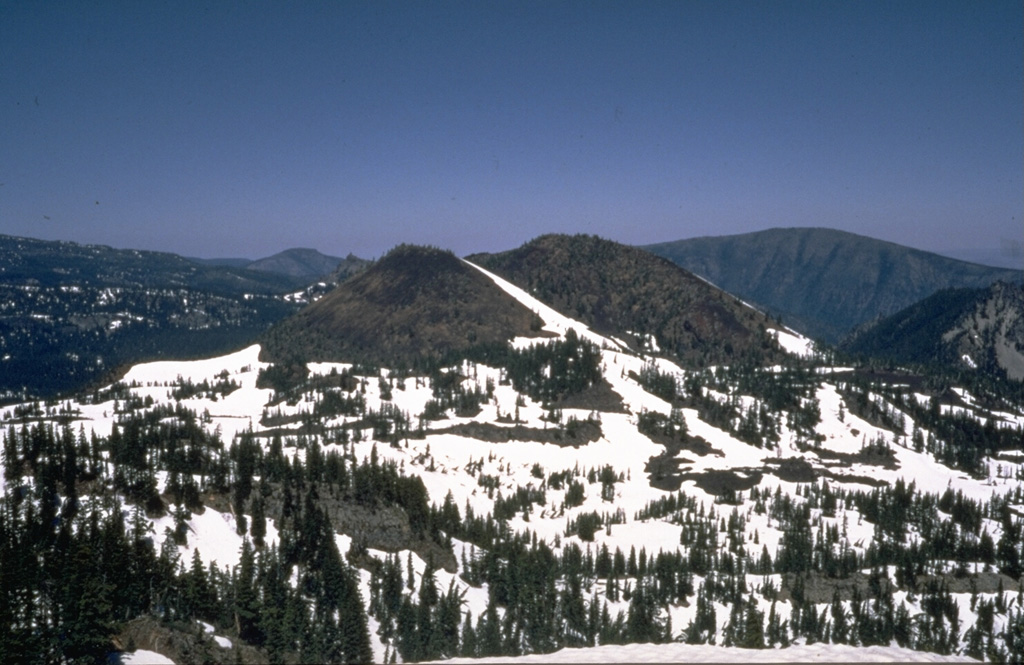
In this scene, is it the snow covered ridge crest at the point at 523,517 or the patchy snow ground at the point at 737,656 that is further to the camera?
the snow covered ridge crest at the point at 523,517

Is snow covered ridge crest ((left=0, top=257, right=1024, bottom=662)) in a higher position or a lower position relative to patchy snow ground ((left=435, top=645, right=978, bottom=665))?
lower

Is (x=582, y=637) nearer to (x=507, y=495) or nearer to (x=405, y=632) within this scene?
(x=405, y=632)

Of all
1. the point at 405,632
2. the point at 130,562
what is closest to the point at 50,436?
the point at 130,562

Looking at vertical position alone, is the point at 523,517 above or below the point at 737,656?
below

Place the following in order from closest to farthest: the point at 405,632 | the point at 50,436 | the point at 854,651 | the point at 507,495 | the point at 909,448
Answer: the point at 854,651 < the point at 405,632 < the point at 50,436 < the point at 507,495 < the point at 909,448

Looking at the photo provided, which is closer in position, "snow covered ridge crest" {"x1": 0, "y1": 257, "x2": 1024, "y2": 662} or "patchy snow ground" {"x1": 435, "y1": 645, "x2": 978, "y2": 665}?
"patchy snow ground" {"x1": 435, "y1": 645, "x2": 978, "y2": 665}

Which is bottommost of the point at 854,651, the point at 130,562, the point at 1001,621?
the point at 1001,621

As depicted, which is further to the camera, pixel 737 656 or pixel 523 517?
pixel 523 517

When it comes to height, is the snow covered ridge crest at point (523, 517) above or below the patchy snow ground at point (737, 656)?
below
